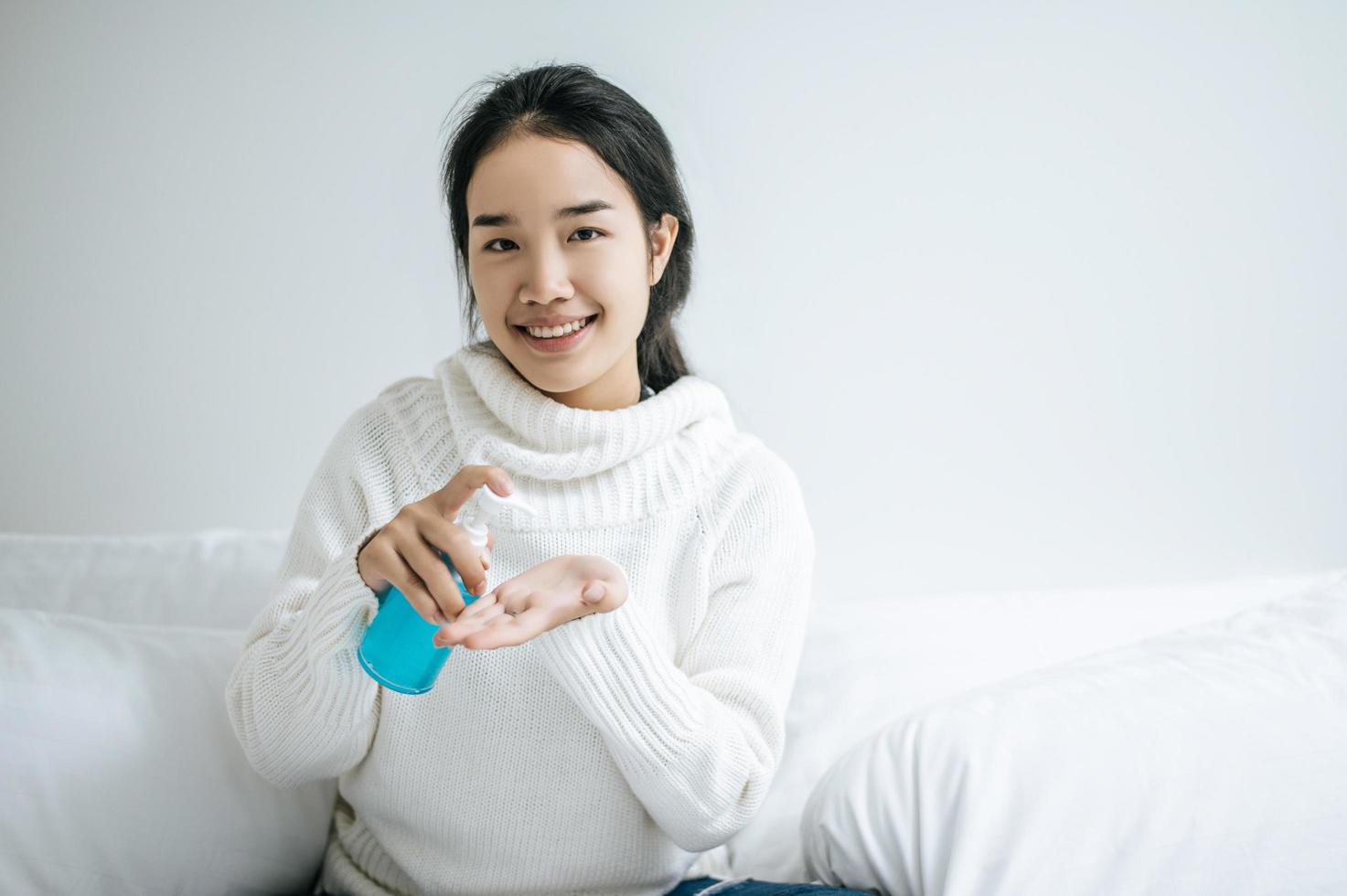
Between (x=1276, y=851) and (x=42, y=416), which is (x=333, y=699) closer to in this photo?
(x=1276, y=851)

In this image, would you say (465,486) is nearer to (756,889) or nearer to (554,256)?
(554,256)

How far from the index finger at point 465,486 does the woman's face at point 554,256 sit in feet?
0.75

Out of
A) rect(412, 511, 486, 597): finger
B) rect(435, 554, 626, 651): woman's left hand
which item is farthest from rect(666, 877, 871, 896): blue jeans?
rect(412, 511, 486, 597): finger

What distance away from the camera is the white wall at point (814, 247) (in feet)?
5.46

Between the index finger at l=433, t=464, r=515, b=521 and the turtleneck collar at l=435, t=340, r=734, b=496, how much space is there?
237mm

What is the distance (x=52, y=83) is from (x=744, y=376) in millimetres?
→ 1080

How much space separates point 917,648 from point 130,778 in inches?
34.3

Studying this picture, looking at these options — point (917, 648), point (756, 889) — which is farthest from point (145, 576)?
point (917, 648)

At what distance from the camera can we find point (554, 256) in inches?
40.5

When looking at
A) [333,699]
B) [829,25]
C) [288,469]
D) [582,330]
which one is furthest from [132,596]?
[829,25]

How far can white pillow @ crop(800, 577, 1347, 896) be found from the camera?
92 cm

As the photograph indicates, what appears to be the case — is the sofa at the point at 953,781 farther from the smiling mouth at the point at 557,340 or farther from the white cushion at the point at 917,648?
the smiling mouth at the point at 557,340

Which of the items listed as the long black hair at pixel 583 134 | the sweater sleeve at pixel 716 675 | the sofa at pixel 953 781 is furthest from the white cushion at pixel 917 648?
the long black hair at pixel 583 134

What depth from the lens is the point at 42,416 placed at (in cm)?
172
